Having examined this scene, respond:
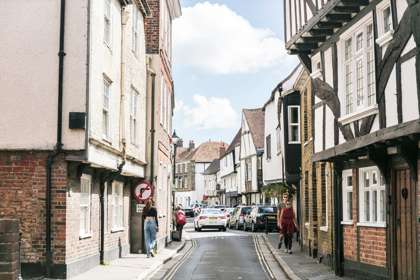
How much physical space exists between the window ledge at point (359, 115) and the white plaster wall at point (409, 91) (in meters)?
1.51

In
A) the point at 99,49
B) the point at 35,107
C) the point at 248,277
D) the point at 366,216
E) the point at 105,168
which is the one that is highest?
the point at 99,49

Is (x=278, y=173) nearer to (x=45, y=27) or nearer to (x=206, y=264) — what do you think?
(x=206, y=264)

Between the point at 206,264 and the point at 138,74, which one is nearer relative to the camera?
the point at 206,264

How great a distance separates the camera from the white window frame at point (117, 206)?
22.0 metres

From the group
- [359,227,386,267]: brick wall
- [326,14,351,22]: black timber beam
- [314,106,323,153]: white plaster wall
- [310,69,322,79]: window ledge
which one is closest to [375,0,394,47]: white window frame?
[326,14,351,22]: black timber beam

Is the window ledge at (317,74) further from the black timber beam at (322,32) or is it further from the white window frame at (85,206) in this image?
the white window frame at (85,206)

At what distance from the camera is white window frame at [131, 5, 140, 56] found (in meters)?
23.1

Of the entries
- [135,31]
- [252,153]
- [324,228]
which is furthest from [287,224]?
[252,153]

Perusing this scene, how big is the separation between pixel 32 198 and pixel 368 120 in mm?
7397

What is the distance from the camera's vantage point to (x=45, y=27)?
16.1m

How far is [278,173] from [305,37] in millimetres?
19464

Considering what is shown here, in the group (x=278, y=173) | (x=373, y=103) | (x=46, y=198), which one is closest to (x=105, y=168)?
(x=46, y=198)

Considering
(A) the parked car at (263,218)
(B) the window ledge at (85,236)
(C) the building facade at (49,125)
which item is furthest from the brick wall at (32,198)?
(A) the parked car at (263,218)

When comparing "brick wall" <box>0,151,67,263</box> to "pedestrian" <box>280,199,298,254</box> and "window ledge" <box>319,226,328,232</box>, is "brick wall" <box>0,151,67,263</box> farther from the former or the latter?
"pedestrian" <box>280,199,298,254</box>
